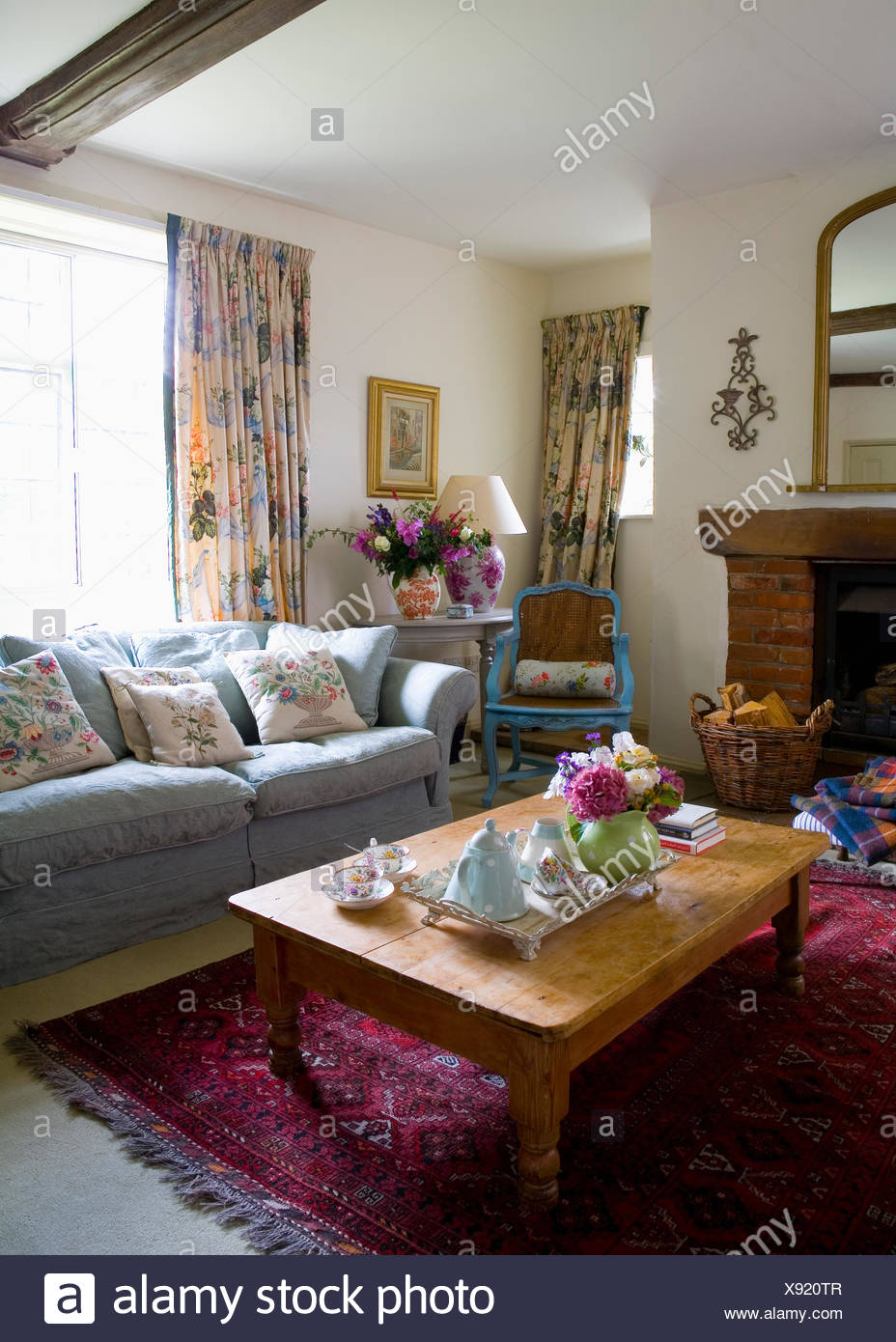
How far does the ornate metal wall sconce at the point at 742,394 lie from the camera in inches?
167

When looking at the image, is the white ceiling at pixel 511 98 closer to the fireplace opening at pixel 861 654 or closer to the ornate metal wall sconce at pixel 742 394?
the ornate metal wall sconce at pixel 742 394

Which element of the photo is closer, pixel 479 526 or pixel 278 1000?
pixel 278 1000

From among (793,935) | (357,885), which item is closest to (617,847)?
(357,885)

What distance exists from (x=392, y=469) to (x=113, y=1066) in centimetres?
326

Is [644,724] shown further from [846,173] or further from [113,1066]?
[113,1066]

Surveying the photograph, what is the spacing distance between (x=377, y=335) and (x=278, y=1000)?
11.2 ft

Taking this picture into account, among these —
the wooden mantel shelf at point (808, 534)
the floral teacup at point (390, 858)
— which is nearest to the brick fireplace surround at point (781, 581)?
the wooden mantel shelf at point (808, 534)

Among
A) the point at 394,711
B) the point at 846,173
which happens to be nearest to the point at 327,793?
the point at 394,711

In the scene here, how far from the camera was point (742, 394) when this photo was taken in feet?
14.1

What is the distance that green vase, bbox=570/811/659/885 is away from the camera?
2053mm

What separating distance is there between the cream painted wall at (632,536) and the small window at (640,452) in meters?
0.09

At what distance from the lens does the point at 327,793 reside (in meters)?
3.13

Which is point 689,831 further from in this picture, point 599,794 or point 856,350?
point 856,350

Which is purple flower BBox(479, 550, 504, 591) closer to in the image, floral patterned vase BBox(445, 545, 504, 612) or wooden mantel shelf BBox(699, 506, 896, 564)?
floral patterned vase BBox(445, 545, 504, 612)
